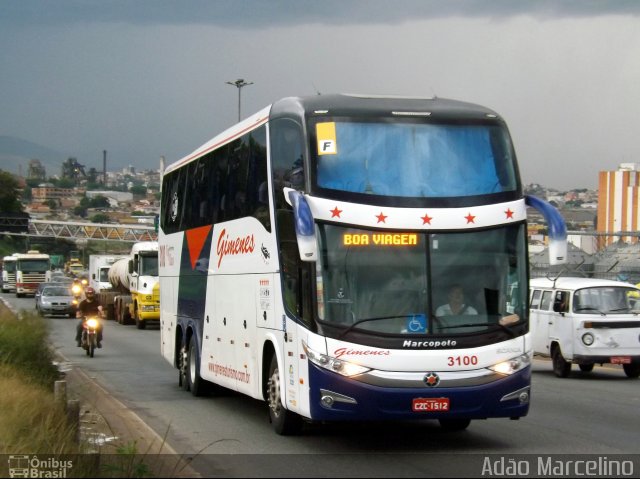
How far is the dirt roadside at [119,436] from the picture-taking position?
400 inches

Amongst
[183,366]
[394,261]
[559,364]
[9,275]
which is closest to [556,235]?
[394,261]

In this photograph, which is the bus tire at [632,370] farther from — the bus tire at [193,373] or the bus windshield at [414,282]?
the bus windshield at [414,282]

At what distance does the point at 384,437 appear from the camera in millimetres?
13508

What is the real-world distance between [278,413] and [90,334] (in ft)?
51.4

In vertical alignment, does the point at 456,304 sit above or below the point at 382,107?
below

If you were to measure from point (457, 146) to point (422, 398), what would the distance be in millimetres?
2851

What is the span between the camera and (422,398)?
457 inches

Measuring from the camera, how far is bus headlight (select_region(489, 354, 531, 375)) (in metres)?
11.9

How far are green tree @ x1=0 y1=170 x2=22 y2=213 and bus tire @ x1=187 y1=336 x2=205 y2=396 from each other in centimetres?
12551

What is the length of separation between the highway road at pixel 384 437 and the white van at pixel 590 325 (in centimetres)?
126

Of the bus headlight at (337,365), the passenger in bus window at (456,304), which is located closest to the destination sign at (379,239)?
the passenger in bus window at (456,304)

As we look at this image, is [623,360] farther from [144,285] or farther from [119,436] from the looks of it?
[144,285]

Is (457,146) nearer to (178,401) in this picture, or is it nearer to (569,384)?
(178,401)

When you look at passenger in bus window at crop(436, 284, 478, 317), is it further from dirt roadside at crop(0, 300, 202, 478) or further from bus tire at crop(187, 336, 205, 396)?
bus tire at crop(187, 336, 205, 396)
